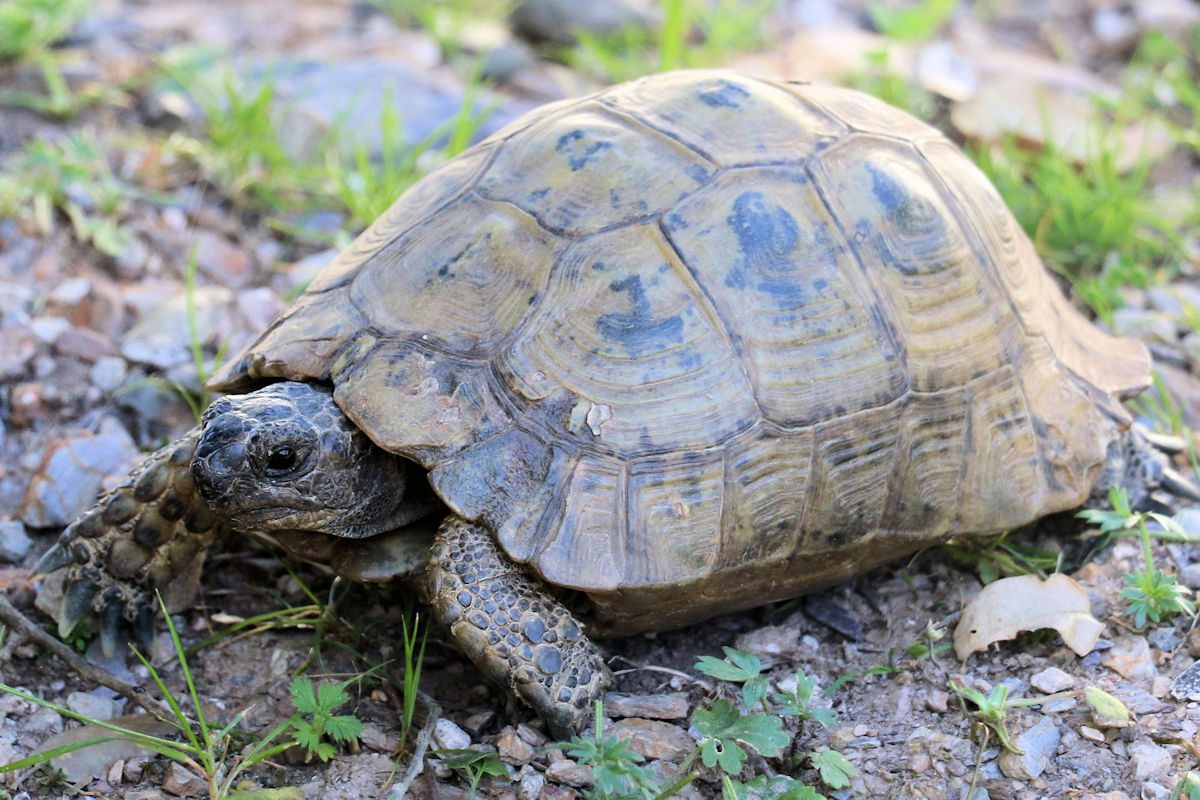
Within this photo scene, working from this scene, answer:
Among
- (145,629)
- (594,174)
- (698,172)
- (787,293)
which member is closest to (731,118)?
(698,172)

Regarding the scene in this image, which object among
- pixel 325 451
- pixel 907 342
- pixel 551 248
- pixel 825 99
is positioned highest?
pixel 825 99

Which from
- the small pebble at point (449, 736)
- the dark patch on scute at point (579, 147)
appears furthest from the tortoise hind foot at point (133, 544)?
the dark patch on scute at point (579, 147)

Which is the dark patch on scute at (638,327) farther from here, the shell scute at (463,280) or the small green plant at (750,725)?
the small green plant at (750,725)

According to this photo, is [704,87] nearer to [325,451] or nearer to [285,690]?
[325,451]

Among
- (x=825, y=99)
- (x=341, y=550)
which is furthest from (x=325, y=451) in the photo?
(x=825, y=99)

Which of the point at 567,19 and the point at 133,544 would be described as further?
the point at 567,19

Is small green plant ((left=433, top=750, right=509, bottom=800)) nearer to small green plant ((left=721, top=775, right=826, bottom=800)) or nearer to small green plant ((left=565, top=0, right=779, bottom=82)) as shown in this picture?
small green plant ((left=721, top=775, right=826, bottom=800))

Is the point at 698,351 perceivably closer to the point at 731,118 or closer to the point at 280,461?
the point at 731,118
